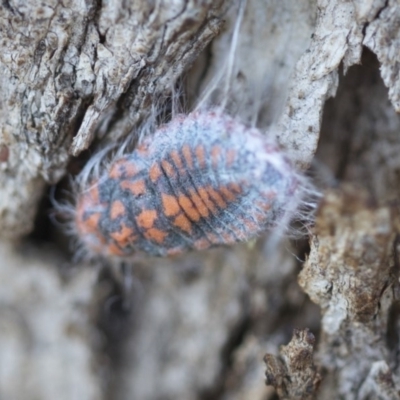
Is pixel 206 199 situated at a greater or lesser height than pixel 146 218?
greater

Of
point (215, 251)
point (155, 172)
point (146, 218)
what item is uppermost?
point (155, 172)

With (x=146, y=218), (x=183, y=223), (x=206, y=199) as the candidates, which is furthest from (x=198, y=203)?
(x=146, y=218)

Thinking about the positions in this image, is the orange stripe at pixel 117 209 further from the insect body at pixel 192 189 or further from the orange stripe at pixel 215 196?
the orange stripe at pixel 215 196

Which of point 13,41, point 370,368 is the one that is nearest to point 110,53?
point 13,41

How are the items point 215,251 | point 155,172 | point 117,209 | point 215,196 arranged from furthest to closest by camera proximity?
1. point 215,251
2. point 117,209
3. point 155,172
4. point 215,196

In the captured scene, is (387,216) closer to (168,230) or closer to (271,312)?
(168,230)

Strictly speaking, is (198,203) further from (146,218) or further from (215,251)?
(215,251)
